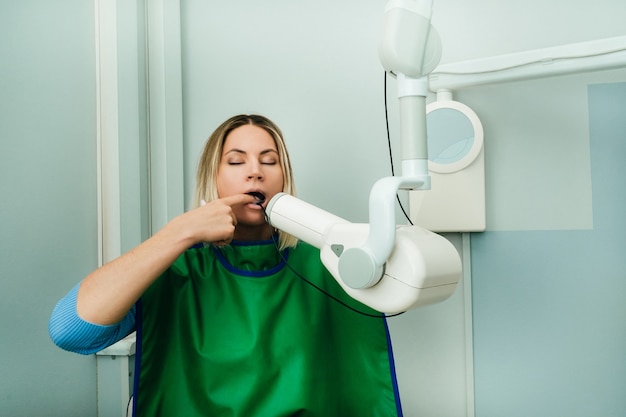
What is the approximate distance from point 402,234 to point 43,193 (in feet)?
3.03

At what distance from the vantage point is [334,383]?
1085 mm

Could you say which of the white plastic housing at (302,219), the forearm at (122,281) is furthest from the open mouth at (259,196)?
the forearm at (122,281)

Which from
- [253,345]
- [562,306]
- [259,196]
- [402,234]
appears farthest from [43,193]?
[562,306]

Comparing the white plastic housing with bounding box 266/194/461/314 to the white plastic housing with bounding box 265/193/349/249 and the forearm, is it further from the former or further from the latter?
the forearm

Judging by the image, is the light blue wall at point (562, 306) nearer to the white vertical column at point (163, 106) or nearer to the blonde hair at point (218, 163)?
the blonde hair at point (218, 163)

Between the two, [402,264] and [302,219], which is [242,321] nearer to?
[302,219]

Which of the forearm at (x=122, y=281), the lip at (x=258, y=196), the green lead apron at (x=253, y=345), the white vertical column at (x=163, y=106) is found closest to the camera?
the forearm at (x=122, y=281)

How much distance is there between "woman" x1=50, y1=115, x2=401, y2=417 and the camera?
959mm

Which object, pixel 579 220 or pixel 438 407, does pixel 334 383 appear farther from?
pixel 579 220

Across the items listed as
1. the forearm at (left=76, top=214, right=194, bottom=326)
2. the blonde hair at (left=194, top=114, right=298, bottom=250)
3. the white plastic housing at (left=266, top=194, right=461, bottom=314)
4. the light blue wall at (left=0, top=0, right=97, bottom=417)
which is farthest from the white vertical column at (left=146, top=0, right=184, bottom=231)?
the white plastic housing at (left=266, top=194, right=461, bottom=314)

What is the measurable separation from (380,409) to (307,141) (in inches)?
30.2

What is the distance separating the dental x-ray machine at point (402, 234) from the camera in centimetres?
77

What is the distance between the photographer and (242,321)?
1057mm

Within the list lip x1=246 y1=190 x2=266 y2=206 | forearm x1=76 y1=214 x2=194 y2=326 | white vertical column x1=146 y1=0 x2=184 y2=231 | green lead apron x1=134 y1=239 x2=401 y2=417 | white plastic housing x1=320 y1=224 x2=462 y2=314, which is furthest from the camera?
white vertical column x1=146 y1=0 x2=184 y2=231
